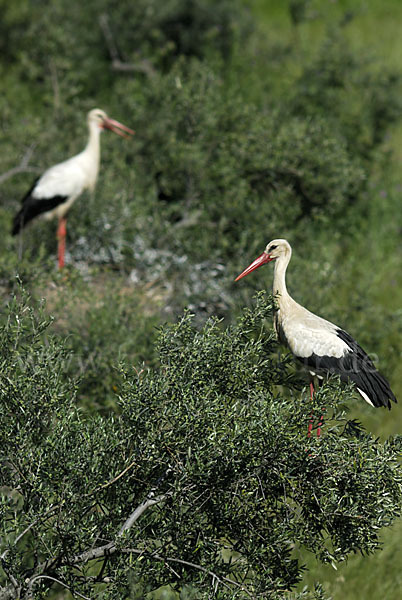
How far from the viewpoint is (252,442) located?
10.7 ft

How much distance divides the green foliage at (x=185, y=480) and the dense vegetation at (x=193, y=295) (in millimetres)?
14

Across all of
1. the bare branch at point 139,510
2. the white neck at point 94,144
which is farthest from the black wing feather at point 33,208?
the bare branch at point 139,510

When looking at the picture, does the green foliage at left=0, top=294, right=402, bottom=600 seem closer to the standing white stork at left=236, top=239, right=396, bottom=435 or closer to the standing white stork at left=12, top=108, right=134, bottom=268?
the standing white stork at left=236, top=239, right=396, bottom=435

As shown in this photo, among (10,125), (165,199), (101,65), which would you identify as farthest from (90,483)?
(101,65)

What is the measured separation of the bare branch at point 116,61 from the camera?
12.4 m

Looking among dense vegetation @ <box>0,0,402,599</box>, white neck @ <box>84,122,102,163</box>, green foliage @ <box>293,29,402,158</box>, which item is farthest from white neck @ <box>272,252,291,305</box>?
green foliage @ <box>293,29,402,158</box>

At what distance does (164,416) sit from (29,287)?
328 cm

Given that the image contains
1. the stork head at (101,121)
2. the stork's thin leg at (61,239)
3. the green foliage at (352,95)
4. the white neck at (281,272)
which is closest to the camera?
the white neck at (281,272)

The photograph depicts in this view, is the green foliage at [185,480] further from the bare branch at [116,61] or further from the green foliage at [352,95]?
the bare branch at [116,61]

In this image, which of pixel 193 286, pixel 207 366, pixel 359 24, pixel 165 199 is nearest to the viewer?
pixel 207 366

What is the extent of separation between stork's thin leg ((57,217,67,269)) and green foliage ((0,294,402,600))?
4.60 meters

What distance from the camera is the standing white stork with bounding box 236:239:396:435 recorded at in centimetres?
472

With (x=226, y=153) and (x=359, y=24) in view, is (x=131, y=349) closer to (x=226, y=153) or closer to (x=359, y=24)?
(x=226, y=153)

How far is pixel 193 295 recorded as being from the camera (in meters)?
7.21
